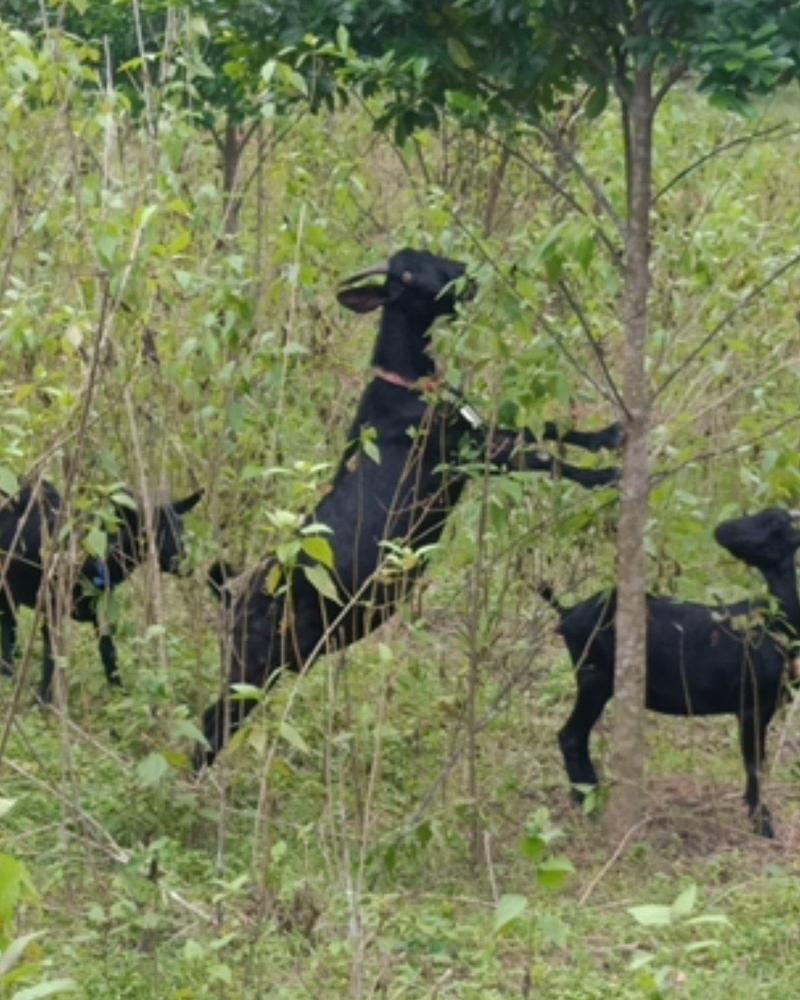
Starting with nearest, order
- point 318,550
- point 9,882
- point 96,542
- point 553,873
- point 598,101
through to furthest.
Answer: point 9,882 < point 553,873 < point 318,550 < point 96,542 < point 598,101

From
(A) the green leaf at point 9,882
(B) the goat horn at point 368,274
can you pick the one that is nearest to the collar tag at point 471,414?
(B) the goat horn at point 368,274

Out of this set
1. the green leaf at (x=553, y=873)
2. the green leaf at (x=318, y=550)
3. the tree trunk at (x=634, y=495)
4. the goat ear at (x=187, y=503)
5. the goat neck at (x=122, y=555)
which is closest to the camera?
the green leaf at (x=553, y=873)

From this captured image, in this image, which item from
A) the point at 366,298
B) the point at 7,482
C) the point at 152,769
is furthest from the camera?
the point at 366,298

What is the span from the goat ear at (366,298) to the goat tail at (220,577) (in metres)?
0.91

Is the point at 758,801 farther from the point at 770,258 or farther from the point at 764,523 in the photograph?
the point at 770,258

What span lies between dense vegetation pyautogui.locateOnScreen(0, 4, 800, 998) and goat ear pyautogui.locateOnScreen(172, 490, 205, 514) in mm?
109

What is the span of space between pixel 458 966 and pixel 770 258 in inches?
126

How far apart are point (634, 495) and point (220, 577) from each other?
133 centimetres

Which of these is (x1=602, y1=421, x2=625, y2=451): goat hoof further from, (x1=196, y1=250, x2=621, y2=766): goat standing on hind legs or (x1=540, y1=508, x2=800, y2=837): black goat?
(x1=540, y1=508, x2=800, y2=837): black goat

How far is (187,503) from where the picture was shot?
→ 25.1 ft

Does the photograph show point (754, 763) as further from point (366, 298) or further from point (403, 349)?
point (366, 298)

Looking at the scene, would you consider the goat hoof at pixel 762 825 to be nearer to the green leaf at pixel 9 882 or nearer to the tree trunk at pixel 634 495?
the tree trunk at pixel 634 495

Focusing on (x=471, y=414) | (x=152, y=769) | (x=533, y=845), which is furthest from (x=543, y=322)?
(x=533, y=845)

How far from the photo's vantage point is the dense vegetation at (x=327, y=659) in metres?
5.64
